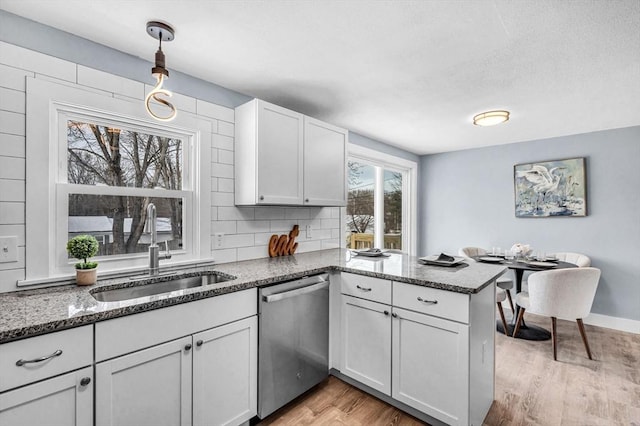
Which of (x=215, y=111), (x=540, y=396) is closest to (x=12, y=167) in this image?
(x=215, y=111)

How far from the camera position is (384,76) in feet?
7.32

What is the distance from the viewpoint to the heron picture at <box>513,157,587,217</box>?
3.66 m

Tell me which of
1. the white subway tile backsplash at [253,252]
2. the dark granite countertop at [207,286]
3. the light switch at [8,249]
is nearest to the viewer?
the dark granite countertop at [207,286]

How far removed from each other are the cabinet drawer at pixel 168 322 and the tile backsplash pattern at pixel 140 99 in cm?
→ 73

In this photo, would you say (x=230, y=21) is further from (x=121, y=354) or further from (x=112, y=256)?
(x=121, y=354)

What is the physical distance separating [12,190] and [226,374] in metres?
1.42

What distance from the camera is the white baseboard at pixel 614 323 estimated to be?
11.0 ft

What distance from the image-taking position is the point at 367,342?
6.81 feet

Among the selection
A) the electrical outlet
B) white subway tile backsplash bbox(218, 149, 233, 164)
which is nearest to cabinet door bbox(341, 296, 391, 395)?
the electrical outlet

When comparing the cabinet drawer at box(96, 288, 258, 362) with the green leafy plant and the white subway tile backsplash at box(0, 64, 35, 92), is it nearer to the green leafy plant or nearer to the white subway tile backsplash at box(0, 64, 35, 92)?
the green leafy plant

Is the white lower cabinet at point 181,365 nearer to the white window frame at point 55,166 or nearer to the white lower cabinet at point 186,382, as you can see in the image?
the white lower cabinet at point 186,382

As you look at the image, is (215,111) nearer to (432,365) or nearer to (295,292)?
(295,292)

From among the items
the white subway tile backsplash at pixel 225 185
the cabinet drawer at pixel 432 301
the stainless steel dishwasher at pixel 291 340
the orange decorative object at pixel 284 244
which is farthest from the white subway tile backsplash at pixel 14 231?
the cabinet drawer at pixel 432 301

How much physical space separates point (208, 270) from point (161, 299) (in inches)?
28.0
